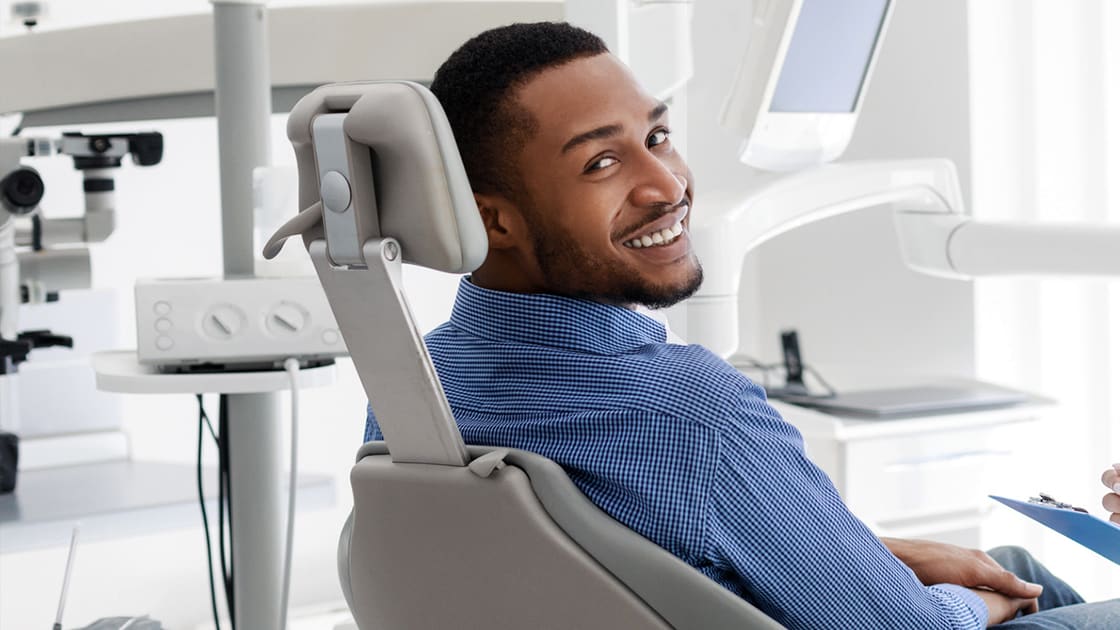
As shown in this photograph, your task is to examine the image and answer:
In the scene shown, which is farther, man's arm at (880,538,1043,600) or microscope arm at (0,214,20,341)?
microscope arm at (0,214,20,341)

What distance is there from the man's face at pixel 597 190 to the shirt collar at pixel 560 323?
0.02 m

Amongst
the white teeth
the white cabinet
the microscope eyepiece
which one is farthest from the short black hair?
the white cabinet

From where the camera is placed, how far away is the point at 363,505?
929mm

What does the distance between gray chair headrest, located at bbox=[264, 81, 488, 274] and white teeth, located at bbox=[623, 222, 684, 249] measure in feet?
0.62

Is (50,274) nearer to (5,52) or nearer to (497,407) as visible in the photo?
(5,52)

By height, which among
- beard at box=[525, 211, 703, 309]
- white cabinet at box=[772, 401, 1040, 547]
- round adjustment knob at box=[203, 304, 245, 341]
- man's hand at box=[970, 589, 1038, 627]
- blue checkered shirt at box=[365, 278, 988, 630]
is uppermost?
beard at box=[525, 211, 703, 309]

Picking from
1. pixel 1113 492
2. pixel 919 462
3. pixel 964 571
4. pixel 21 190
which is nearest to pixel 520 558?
pixel 964 571

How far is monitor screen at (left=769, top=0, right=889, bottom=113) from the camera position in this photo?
1509 mm

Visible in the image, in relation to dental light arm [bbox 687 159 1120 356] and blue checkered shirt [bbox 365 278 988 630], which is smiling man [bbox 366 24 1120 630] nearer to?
blue checkered shirt [bbox 365 278 988 630]

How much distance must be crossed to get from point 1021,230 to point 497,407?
2.51ft

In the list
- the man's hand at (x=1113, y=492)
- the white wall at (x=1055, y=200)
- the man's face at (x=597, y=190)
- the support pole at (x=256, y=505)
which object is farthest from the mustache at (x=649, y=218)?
the white wall at (x=1055, y=200)

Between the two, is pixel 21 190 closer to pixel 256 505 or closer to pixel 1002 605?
pixel 256 505

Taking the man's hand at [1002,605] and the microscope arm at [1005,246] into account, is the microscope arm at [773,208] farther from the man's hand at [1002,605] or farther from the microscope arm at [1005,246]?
the man's hand at [1002,605]

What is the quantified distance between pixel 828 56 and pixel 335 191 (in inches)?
37.7
